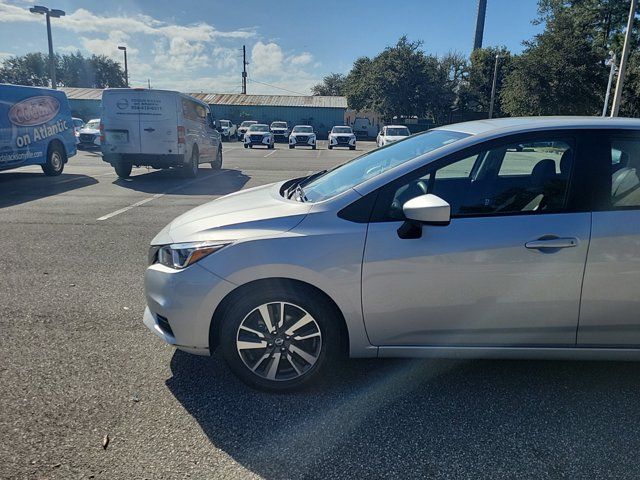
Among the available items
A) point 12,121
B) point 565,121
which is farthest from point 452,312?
point 12,121

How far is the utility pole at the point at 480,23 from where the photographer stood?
60562 millimetres

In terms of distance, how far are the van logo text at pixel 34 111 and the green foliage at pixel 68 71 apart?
79.1 metres

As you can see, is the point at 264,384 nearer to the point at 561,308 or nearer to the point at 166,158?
the point at 561,308

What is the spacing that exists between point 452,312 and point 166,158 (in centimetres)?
1140

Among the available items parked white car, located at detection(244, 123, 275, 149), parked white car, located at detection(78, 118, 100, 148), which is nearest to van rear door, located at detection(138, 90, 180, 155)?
parked white car, located at detection(78, 118, 100, 148)

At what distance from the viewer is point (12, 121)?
440 inches

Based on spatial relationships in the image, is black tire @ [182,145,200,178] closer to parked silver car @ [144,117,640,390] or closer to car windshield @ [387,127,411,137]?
parked silver car @ [144,117,640,390]

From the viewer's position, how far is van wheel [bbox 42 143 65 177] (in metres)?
12.8

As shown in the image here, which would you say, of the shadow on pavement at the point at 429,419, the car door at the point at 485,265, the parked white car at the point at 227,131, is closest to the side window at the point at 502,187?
the car door at the point at 485,265

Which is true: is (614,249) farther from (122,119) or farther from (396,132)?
(396,132)

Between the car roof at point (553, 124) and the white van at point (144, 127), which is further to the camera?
the white van at point (144, 127)

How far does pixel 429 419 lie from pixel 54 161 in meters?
13.5

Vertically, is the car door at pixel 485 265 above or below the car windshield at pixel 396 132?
below

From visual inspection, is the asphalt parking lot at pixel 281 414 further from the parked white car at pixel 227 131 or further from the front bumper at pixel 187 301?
the parked white car at pixel 227 131
